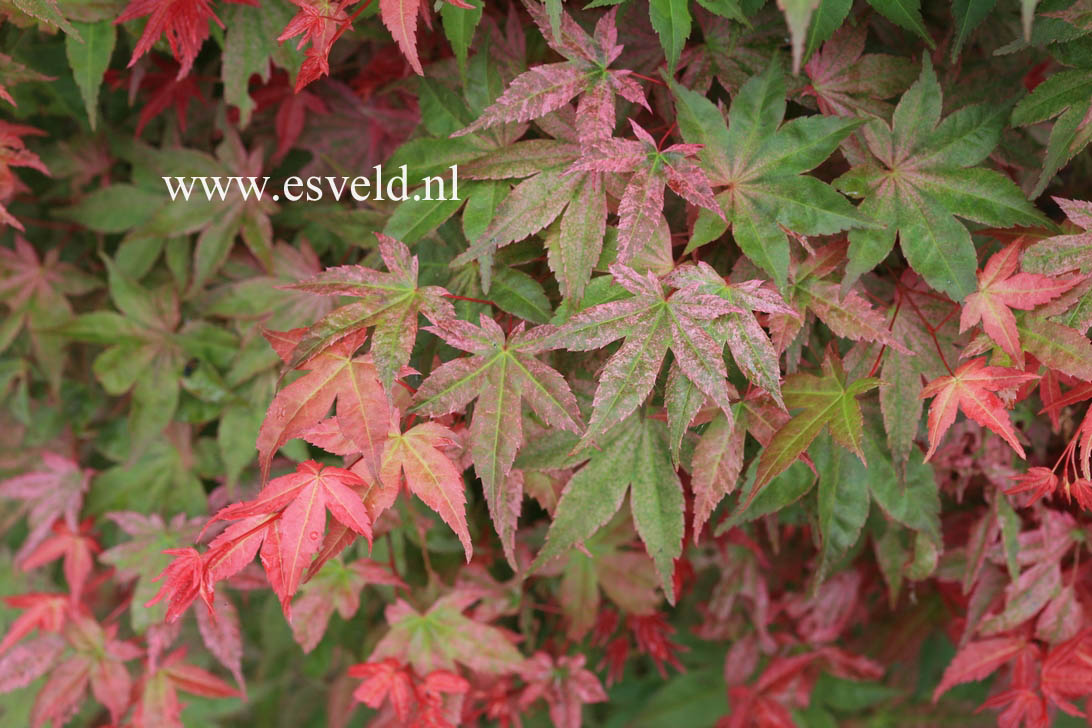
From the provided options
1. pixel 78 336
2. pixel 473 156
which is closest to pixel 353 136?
pixel 473 156

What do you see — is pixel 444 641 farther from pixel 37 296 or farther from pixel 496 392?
pixel 37 296

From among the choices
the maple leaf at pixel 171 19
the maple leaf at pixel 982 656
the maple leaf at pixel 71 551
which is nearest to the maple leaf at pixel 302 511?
the maple leaf at pixel 171 19

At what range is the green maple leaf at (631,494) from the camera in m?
Answer: 0.83

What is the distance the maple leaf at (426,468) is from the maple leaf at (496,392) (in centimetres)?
2

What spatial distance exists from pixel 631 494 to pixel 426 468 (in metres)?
0.22

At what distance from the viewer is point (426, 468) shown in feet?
2.44

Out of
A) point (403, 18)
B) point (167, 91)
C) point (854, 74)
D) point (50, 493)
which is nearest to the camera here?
point (403, 18)

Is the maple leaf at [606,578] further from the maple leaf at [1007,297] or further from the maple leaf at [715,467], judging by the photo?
the maple leaf at [1007,297]

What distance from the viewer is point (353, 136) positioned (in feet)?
3.76

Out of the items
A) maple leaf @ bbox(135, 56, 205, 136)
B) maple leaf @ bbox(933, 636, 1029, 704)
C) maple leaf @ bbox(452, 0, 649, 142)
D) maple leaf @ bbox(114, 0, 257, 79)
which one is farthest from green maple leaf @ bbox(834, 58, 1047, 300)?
maple leaf @ bbox(135, 56, 205, 136)

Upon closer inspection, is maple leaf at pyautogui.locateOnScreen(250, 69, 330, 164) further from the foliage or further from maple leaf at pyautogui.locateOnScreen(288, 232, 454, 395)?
maple leaf at pyautogui.locateOnScreen(288, 232, 454, 395)

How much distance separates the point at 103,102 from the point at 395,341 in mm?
801

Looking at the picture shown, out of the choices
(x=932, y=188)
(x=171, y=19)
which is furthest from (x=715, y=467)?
(x=171, y=19)

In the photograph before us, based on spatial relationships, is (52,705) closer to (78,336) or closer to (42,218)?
(78,336)
